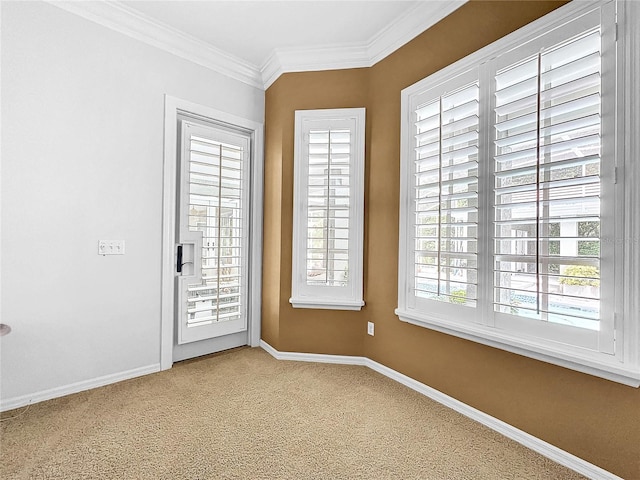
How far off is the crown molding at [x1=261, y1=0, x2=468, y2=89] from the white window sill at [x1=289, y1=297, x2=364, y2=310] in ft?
6.89

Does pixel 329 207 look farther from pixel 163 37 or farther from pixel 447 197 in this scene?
pixel 163 37

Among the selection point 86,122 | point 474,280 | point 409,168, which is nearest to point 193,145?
point 86,122

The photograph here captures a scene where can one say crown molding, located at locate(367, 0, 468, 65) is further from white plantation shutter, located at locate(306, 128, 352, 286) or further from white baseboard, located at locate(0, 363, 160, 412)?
white baseboard, located at locate(0, 363, 160, 412)

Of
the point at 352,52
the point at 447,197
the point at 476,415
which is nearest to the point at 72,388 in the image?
the point at 476,415

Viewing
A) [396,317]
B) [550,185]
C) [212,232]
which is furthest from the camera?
[212,232]

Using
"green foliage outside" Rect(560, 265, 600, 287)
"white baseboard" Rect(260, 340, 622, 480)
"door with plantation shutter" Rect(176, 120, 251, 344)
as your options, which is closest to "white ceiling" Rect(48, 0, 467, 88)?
"door with plantation shutter" Rect(176, 120, 251, 344)

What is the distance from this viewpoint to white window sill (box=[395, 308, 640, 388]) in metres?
1.38

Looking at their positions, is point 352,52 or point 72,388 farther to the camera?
point 352,52

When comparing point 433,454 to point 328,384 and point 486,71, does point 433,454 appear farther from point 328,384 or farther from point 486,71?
point 486,71

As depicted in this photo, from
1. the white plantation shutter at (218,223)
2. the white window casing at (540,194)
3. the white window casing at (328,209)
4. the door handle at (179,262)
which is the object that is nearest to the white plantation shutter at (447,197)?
the white window casing at (540,194)

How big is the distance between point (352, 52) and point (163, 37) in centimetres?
158

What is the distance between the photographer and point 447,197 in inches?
85.1

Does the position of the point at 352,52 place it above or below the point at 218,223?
above

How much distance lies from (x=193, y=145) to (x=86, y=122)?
79 centimetres
